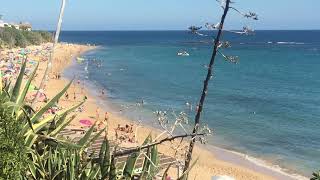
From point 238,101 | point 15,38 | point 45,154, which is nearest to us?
point 45,154

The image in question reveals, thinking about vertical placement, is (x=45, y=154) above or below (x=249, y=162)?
above

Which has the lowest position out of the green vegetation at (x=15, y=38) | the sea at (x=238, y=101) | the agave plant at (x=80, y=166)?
the sea at (x=238, y=101)

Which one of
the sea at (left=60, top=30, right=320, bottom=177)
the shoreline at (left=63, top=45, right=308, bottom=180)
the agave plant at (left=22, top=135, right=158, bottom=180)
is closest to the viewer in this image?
the agave plant at (left=22, top=135, right=158, bottom=180)

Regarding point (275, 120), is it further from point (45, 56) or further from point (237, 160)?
point (45, 56)

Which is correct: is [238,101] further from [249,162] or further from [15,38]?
[15,38]

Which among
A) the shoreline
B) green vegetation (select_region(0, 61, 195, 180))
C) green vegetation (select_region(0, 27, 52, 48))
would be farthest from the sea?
green vegetation (select_region(0, 27, 52, 48))

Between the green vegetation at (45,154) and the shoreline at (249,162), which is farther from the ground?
the green vegetation at (45,154)

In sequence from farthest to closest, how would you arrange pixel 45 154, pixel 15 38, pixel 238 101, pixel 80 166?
1. pixel 15 38
2. pixel 238 101
3. pixel 45 154
4. pixel 80 166

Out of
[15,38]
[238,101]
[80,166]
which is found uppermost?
[80,166]

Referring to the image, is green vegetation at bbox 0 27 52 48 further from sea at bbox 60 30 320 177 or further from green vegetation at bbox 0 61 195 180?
green vegetation at bbox 0 61 195 180

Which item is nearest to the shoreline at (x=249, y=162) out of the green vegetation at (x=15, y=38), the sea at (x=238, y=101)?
the sea at (x=238, y=101)

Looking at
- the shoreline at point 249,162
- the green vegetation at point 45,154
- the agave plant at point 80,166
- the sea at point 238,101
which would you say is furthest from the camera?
the sea at point 238,101

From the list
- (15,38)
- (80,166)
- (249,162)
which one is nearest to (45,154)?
(80,166)

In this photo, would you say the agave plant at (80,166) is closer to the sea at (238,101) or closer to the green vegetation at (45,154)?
the green vegetation at (45,154)
